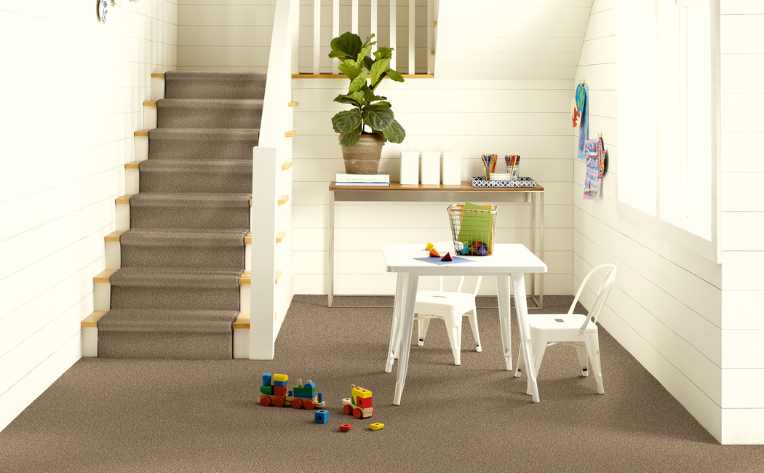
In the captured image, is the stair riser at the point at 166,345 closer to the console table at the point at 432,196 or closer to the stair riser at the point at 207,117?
the console table at the point at 432,196

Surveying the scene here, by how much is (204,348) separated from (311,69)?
366 centimetres

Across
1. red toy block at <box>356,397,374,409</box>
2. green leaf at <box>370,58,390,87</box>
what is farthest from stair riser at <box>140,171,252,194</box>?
red toy block at <box>356,397,374,409</box>

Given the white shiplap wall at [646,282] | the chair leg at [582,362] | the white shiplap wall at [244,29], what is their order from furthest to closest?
the white shiplap wall at [244,29], the chair leg at [582,362], the white shiplap wall at [646,282]

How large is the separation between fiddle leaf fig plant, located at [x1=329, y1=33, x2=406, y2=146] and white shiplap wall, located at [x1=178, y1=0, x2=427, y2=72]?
116 centimetres

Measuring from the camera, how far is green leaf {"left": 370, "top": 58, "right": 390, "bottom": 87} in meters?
7.70

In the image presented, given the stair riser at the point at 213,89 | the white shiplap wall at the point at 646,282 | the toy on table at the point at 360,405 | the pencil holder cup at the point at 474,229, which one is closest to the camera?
the white shiplap wall at the point at 646,282

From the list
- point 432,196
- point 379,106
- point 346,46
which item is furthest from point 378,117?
point 432,196

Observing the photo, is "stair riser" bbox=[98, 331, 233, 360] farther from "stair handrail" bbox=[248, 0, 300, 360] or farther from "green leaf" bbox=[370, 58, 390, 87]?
"green leaf" bbox=[370, 58, 390, 87]

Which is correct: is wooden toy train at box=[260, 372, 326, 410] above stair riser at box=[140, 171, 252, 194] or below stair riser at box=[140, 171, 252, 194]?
below

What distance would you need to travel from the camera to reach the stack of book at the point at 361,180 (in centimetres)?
776

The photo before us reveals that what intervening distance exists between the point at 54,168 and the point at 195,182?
1.69 m

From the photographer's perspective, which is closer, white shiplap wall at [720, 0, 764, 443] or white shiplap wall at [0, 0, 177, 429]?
white shiplap wall at [720, 0, 764, 443]

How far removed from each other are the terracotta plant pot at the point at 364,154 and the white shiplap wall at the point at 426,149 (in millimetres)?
503

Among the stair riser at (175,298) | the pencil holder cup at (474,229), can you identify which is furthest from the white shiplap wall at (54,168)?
the pencil holder cup at (474,229)
